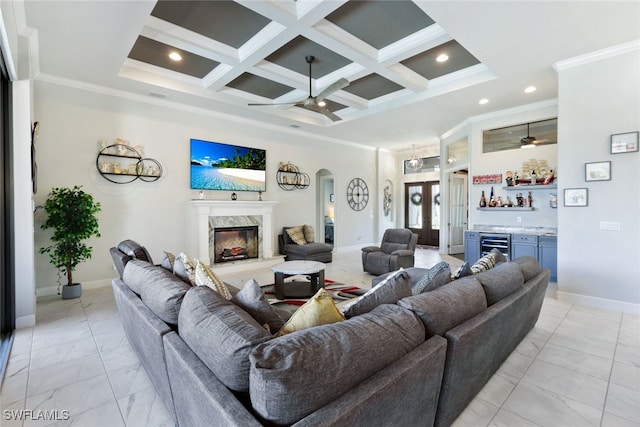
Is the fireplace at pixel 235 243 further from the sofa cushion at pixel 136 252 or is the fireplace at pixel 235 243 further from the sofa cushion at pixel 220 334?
the sofa cushion at pixel 220 334

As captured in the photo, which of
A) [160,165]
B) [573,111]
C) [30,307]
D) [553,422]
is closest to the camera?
[553,422]

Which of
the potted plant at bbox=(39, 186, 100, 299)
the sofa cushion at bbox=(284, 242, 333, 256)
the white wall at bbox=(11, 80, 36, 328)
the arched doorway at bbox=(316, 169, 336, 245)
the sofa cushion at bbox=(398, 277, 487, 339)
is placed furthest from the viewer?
the arched doorway at bbox=(316, 169, 336, 245)

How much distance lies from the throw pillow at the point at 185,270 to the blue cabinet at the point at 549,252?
5293 millimetres

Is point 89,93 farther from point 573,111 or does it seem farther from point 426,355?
point 573,111

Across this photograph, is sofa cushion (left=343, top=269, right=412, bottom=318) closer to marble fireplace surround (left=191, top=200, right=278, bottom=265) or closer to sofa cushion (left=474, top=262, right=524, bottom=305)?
sofa cushion (left=474, top=262, right=524, bottom=305)

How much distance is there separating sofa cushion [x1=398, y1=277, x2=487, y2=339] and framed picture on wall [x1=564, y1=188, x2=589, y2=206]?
117 inches

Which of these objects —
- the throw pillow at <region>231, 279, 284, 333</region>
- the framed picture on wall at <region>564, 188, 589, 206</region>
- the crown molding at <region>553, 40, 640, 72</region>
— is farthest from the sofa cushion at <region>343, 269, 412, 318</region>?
Result: the crown molding at <region>553, 40, 640, 72</region>

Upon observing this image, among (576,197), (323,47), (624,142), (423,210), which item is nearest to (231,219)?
(323,47)

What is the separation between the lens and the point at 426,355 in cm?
137

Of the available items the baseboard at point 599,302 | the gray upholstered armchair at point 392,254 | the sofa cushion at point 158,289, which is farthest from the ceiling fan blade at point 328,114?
the baseboard at point 599,302

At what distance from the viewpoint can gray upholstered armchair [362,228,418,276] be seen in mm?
5234

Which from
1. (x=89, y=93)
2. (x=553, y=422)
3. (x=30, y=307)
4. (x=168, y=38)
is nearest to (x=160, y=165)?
(x=89, y=93)

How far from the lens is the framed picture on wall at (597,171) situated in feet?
12.1

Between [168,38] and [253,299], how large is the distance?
11.5 feet
